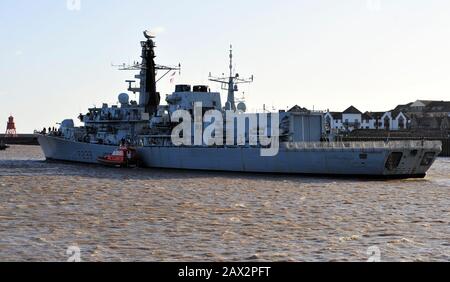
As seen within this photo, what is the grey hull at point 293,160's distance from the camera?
42406 mm

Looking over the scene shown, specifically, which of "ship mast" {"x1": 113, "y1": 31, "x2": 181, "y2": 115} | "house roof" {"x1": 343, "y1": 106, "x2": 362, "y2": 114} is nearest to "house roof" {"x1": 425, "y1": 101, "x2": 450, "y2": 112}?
"house roof" {"x1": 343, "y1": 106, "x2": 362, "y2": 114}

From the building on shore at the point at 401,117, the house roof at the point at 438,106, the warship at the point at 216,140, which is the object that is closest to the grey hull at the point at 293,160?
the warship at the point at 216,140

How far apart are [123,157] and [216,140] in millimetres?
10164

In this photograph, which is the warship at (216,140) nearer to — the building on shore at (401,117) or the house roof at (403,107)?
the building on shore at (401,117)

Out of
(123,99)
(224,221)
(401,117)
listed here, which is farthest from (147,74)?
(401,117)

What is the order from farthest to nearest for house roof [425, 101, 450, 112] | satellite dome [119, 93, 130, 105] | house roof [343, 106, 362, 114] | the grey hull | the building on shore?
house roof [343, 106, 362, 114], house roof [425, 101, 450, 112], the building on shore, satellite dome [119, 93, 130, 105], the grey hull

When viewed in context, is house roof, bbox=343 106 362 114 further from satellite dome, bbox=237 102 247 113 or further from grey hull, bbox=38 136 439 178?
grey hull, bbox=38 136 439 178

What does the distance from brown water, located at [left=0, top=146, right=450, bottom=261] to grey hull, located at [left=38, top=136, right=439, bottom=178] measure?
4121 millimetres

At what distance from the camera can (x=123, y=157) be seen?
5562 centimetres

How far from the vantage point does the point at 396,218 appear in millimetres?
23062

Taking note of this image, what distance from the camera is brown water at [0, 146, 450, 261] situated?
53.7 feet

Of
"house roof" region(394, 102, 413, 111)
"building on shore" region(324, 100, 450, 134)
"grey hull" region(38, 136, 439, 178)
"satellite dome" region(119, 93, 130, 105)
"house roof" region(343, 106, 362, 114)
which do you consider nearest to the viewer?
"grey hull" region(38, 136, 439, 178)

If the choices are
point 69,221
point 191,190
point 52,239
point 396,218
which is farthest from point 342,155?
point 52,239
